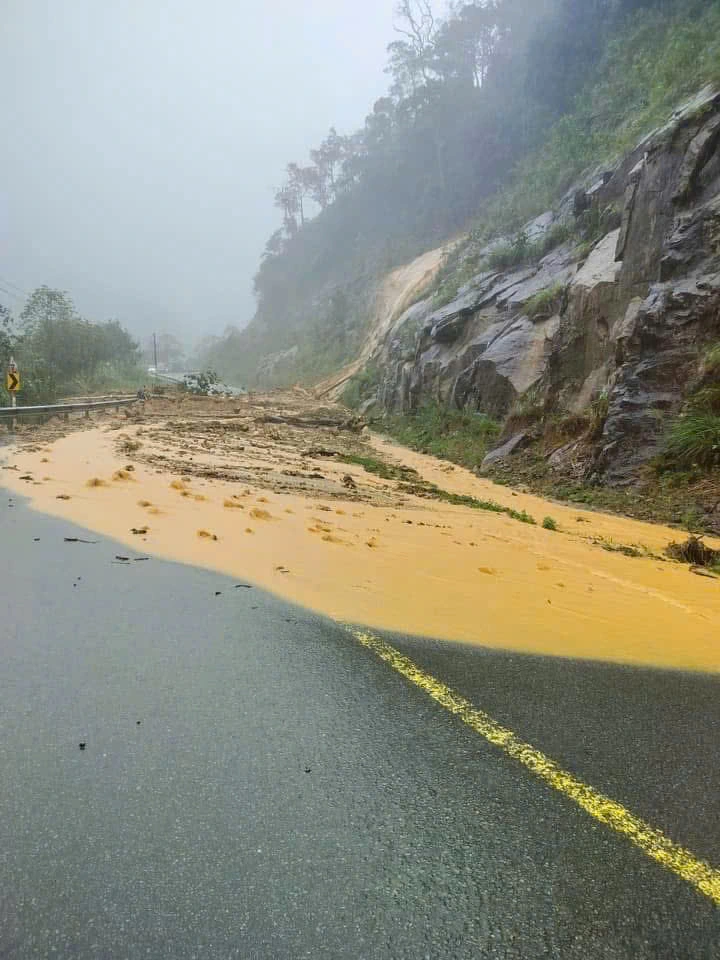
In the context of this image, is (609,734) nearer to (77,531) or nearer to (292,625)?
Result: (292,625)

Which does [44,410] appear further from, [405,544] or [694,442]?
[694,442]

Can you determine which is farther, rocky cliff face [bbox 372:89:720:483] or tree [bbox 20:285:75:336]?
tree [bbox 20:285:75:336]

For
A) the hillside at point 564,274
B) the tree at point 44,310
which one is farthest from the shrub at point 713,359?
the tree at point 44,310

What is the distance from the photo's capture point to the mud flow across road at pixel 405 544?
387 centimetres

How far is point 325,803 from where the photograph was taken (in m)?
2.06

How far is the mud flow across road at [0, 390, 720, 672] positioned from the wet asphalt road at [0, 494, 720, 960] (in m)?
0.56

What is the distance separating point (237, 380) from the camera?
232 ft

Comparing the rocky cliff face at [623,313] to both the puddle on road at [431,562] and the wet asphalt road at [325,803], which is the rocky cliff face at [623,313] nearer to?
the puddle on road at [431,562]

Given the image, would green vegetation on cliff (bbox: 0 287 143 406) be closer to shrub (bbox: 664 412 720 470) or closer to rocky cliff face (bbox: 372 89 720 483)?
rocky cliff face (bbox: 372 89 720 483)

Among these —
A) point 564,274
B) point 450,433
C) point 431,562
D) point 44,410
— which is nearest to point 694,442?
point 431,562

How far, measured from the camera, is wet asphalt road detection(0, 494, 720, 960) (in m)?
1.58

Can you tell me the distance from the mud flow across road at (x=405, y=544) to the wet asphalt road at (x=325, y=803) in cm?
56

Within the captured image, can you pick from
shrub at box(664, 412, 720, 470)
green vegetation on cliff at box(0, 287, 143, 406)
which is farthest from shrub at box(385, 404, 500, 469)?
green vegetation on cliff at box(0, 287, 143, 406)

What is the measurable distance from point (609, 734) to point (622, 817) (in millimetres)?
587
